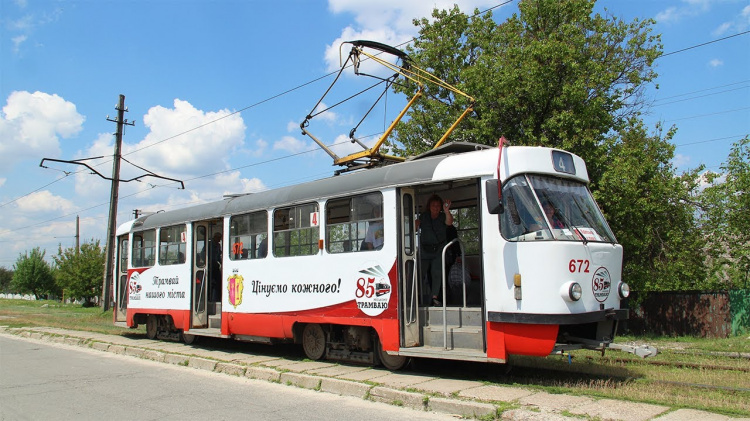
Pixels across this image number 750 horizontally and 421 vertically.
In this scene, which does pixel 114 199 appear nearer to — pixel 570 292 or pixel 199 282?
pixel 199 282

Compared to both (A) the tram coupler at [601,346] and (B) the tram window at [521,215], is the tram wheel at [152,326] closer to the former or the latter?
(B) the tram window at [521,215]

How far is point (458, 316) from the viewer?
8.12 meters

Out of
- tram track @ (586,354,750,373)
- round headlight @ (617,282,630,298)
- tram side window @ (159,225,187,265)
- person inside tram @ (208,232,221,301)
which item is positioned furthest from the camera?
tram side window @ (159,225,187,265)

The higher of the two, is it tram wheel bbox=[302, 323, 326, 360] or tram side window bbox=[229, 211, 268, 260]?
tram side window bbox=[229, 211, 268, 260]

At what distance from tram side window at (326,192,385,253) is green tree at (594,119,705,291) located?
362 inches

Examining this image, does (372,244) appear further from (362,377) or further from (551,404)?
(551,404)

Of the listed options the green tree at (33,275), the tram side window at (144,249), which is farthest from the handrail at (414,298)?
the green tree at (33,275)

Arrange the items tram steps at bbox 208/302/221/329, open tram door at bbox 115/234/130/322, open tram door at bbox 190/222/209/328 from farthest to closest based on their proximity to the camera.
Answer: open tram door at bbox 115/234/130/322, open tram door at bbox 190/222/209/328, tram steps at bbox 208/302/221/329

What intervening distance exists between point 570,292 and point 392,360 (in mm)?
3019

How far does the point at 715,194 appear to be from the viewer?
18.6 metres

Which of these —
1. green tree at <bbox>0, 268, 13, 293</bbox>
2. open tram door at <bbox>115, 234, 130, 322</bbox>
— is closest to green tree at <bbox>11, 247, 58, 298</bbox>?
green tree at <bbox>0, 268, 13, 293</bbox>

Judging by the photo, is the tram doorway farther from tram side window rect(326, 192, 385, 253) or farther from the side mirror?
the side mirror

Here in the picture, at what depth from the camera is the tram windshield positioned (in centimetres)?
740

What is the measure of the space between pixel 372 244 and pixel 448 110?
10555 mm
